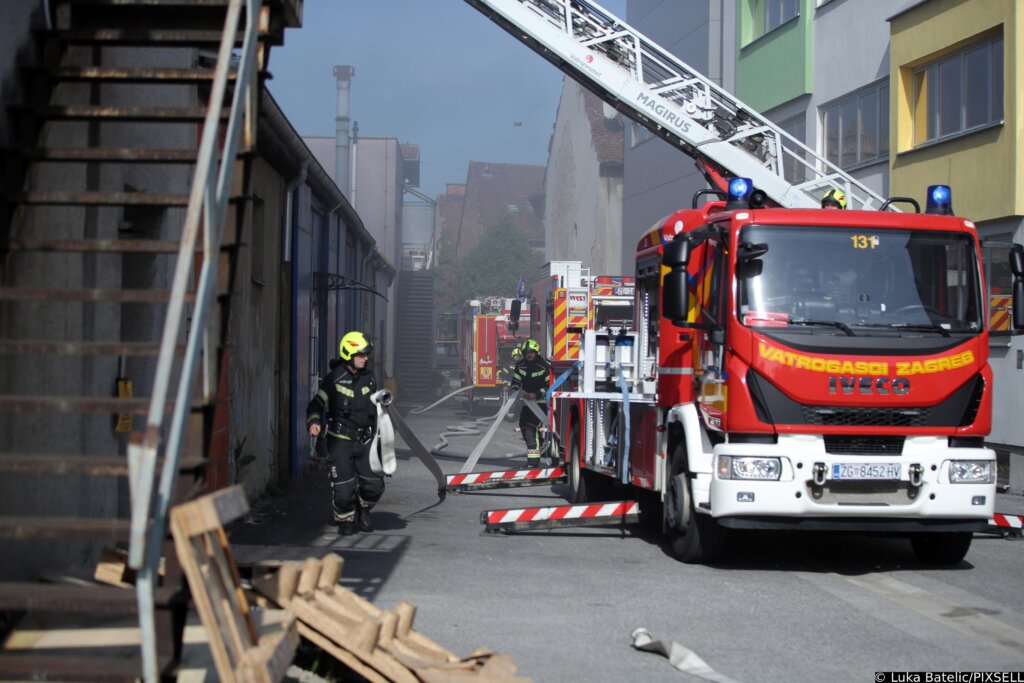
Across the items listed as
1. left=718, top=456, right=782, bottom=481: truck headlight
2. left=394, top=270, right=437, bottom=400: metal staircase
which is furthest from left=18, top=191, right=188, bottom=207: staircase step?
left=394, top=270, right=437, bottom=400: metal staircase

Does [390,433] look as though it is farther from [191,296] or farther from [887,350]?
[191,296]

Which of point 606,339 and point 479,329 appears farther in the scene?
point 479,329

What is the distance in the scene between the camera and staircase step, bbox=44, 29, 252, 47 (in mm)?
6141

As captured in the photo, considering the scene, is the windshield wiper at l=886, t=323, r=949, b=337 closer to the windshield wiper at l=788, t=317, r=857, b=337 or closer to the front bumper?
the windshield wiper at l=788, t=317, r=857, b=337

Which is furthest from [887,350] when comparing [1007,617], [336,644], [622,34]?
[622,34]

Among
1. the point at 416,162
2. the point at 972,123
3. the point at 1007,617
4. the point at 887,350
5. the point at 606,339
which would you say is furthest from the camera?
the point at 416,162

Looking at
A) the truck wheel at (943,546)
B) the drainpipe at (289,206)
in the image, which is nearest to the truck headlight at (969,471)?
the truck wheel at (943,546)

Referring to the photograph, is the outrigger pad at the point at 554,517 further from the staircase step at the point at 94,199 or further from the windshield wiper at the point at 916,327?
the staircase step at the point at 94,199

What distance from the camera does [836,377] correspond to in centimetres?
830

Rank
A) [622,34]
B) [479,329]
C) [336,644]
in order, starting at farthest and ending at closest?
[479,329]
[622,34]
[336,644]

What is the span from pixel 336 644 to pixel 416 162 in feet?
240

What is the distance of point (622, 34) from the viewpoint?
14.4 m

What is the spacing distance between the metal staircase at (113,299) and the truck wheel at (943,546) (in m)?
5.86

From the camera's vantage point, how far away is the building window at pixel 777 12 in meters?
22.8
